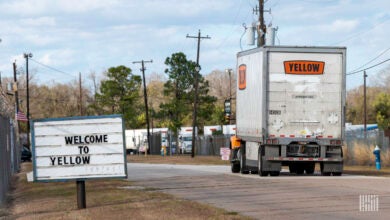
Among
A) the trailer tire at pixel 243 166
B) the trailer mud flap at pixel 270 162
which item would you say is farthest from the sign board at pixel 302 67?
the trailer tire at pixel 243 166

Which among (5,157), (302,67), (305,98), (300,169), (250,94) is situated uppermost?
(302,67)

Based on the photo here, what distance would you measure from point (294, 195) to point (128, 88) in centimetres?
6515

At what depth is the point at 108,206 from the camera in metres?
15.3

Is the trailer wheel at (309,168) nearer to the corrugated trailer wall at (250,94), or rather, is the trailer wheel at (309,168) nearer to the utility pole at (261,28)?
the corrugated trailer wall at (250,94)

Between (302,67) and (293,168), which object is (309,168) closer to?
(293,168)

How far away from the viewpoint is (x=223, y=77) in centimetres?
13862

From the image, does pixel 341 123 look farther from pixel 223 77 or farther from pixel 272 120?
pixel 223 77

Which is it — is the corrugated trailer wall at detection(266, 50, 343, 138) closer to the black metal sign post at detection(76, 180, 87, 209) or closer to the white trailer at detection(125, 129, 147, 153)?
the black metal sign post at detection(76, 180, 87, 209)

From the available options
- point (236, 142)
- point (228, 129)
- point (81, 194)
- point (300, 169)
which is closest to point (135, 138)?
point (228, 129)

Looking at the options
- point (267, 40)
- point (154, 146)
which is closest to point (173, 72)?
point (154, 146)

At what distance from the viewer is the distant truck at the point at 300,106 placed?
25969mm

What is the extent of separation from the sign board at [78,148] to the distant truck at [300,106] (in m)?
12.2

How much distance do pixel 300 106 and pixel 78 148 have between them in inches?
520

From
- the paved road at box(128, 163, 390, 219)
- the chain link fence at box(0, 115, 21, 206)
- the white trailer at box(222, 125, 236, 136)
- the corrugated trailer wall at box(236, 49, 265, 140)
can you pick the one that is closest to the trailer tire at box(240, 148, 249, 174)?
the corrugated trailer wall at box(236, 49, 265, 140)
